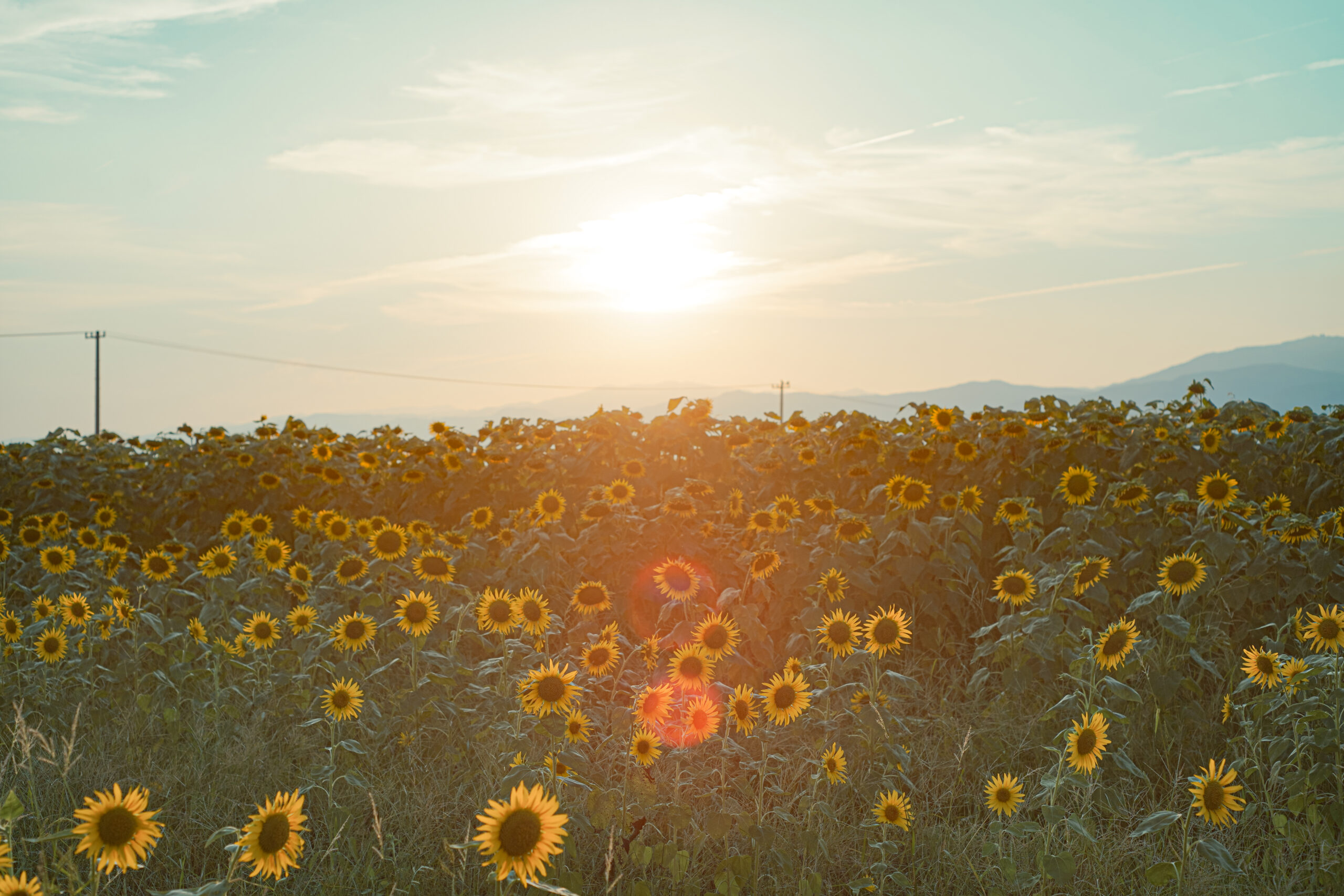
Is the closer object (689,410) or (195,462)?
(689,410)

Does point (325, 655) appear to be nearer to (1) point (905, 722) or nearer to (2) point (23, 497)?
(1) point (905, 722)

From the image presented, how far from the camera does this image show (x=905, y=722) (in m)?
4.20

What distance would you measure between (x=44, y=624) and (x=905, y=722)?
4.57 meters

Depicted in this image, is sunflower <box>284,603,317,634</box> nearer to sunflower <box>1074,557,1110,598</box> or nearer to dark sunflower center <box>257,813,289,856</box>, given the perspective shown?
dark sunflower center <box>257,813,289,856</box>

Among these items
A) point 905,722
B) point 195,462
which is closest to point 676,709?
point 905,722

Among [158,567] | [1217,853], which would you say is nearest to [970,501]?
[1217,853]

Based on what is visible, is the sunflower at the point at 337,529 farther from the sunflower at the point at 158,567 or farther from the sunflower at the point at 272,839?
the sunflower at the point at 272,839

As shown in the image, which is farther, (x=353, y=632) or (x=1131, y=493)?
(x=1131, y=493)

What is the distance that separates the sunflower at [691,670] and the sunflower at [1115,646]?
1.45 m

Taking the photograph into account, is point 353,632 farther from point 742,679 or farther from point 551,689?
point 742,679

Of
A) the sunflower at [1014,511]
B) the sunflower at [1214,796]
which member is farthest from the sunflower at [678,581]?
the sunflower at [1214,796]

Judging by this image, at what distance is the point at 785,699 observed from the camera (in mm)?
3486

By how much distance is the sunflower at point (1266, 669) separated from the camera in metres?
3.51

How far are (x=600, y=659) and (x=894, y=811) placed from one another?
1.21 metres
